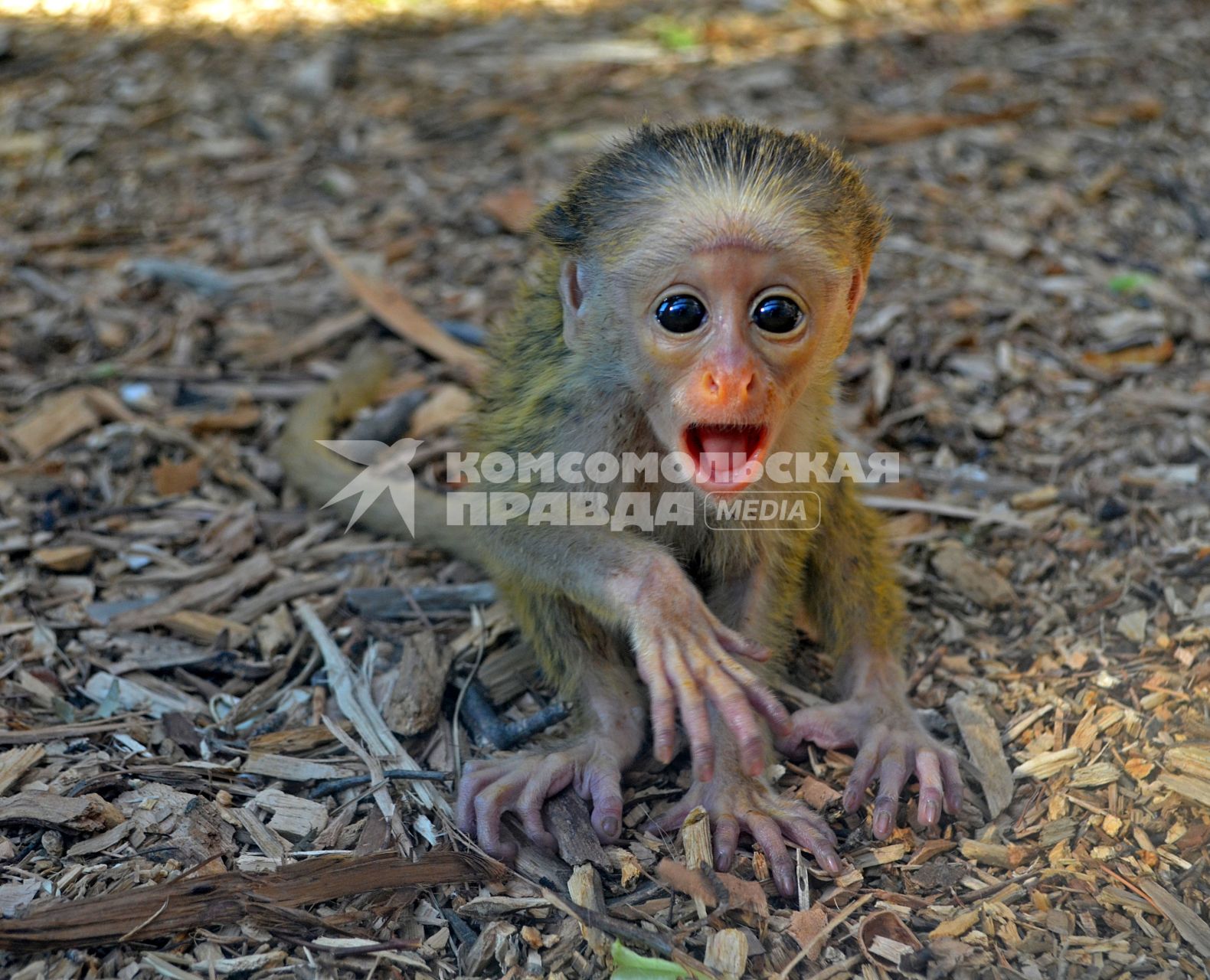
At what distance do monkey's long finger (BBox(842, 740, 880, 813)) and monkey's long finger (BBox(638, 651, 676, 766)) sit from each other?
74 centimetres

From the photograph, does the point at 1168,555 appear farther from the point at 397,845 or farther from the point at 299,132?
the point at 299,132

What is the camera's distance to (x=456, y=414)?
516 centimetres

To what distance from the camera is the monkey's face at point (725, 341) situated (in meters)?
3.05

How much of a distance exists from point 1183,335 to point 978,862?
10.3ft

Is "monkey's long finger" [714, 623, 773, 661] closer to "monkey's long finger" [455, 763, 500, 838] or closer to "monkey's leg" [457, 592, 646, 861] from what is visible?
"monkey's leg" [457, 592, 646, 861]

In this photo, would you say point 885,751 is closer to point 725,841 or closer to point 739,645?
point 725,841

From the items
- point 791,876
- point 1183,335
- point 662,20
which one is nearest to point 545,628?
point 791,876

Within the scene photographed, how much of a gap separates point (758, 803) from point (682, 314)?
1.39 metres

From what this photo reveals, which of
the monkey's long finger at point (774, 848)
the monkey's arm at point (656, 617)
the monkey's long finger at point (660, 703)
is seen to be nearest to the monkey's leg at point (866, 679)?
the monkey's long finger at point (774, 848)

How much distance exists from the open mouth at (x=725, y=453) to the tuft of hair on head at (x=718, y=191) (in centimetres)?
53

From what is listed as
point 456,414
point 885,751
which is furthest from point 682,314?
point 456,414

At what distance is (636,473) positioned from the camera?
354 centimetres

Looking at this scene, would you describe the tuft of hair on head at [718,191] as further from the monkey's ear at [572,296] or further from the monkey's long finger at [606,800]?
the monkey's long finger at [606,800]

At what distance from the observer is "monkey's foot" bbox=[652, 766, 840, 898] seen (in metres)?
3.19
